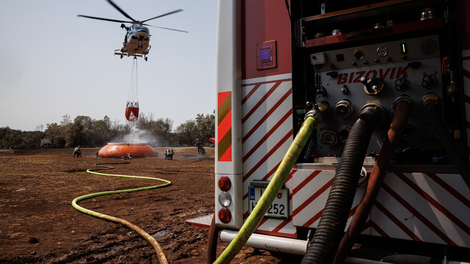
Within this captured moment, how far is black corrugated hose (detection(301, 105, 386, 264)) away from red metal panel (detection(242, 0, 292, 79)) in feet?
2.69

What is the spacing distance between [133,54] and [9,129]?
6017 cm

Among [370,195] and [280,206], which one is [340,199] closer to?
[370,195]

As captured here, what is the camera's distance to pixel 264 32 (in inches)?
103

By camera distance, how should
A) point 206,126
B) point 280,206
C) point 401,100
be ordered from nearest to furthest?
point 401,100
point 280,206
point 206,126

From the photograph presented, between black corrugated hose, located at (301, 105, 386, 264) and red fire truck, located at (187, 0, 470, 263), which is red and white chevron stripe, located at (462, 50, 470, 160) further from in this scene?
black corrugated hose, located at (301, 105, 386, 264)

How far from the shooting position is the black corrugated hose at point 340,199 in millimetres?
1652

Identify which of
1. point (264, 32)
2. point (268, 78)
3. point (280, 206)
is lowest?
point (280, 206)

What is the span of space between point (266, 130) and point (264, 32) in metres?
0.89

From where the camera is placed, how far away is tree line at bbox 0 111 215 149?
175 feet

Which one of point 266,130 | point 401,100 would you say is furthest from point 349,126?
point 266,130

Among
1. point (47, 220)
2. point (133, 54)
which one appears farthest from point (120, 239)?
point (133, 54)

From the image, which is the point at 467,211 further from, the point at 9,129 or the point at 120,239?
the point at 9,129

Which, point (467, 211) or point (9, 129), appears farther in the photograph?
point (9, 129)

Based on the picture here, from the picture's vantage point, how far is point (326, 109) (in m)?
2.62
